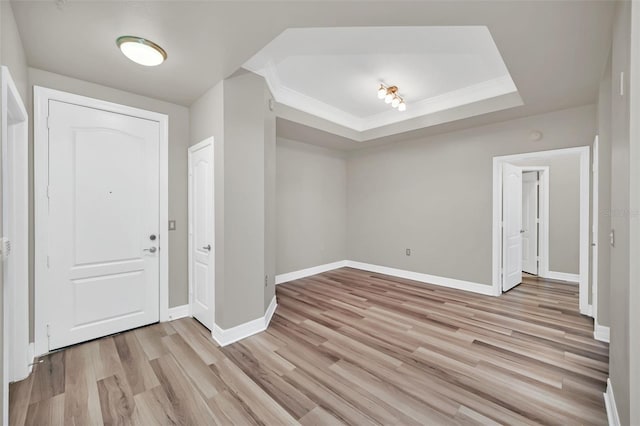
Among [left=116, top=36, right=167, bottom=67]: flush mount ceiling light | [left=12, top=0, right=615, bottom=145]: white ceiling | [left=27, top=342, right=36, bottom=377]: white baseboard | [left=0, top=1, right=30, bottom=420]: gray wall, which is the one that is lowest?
[left=27, top=342, right=36, bottom=377]: white baseboard

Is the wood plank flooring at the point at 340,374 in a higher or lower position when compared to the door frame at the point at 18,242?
lower

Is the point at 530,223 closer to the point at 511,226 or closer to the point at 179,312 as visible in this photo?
the point at 511,226

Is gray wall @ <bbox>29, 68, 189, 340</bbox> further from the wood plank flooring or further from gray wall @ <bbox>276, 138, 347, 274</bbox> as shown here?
gray wall @ <bbox>276, 138, 347, 274</bbox>

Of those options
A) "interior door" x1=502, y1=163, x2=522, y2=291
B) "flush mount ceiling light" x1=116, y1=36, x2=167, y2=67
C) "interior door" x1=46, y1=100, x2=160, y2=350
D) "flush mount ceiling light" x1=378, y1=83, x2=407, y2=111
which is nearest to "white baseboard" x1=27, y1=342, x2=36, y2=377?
"interior door" x1=46, y1=100, x2=160, y2=350

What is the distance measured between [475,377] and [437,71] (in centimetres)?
329

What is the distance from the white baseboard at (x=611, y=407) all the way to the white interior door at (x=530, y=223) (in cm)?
411

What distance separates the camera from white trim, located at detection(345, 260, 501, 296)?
13.4 feet

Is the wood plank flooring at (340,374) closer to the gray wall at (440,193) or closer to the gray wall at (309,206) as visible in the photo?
the gray wall at (440,193)

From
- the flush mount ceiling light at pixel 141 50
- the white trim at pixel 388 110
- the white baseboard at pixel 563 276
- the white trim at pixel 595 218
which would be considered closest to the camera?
the flush mount ceiling light at pixel 141 50

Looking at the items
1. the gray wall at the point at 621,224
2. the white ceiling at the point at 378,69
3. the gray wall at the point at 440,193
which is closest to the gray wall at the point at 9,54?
the white ceiling at the point at 378,69

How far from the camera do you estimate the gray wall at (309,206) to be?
4789mm

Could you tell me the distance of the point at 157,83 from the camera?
2.70 metres

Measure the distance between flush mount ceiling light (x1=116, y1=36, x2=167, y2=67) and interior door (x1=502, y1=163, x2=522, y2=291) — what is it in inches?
182

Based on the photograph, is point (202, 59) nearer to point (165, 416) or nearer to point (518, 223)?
point (165, 416)
